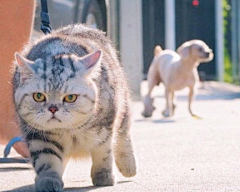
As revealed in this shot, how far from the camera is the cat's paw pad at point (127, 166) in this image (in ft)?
17.2

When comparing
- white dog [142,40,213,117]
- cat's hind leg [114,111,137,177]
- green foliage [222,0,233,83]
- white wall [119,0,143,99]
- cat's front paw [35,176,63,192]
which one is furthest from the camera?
green foliage [222,0,233,83]

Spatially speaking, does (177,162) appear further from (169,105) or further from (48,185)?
(169,105)

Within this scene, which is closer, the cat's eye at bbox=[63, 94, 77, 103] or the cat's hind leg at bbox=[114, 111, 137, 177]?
the cat's eye at bbox=[63, 94, 77, 103]

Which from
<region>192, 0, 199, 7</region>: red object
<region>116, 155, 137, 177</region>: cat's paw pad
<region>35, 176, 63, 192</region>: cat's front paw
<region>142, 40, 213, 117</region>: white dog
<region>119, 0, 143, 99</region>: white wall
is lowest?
<region>35, 176, 63, 192</region>: cat's front paw

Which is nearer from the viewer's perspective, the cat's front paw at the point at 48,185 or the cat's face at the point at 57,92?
the cat's face at the point at 57,92

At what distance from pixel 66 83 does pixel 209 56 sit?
8.27 m

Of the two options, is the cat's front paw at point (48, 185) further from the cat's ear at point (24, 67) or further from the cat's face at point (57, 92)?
the cat's ear at point (24, 67)

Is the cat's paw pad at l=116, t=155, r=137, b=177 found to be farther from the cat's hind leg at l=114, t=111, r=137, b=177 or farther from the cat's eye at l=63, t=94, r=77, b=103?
the cat's eye at l=63, t=94, r=77, b=103

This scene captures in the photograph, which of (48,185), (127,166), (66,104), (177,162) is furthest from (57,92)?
(177,162)

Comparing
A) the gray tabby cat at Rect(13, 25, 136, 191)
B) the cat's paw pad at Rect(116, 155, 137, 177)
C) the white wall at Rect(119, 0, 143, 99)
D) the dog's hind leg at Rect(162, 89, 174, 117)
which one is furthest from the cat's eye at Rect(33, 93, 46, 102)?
the white wall at Rect(119, 0, 143, 99)

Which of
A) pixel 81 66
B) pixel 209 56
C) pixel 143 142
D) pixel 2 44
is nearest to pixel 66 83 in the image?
pixel 81 66

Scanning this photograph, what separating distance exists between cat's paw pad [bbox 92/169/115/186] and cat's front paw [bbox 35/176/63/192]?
0.43m

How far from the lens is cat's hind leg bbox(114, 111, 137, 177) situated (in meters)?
5.25

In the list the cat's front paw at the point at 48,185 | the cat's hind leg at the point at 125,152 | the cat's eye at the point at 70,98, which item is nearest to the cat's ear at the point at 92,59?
the cat's eye at the point at 70,98
